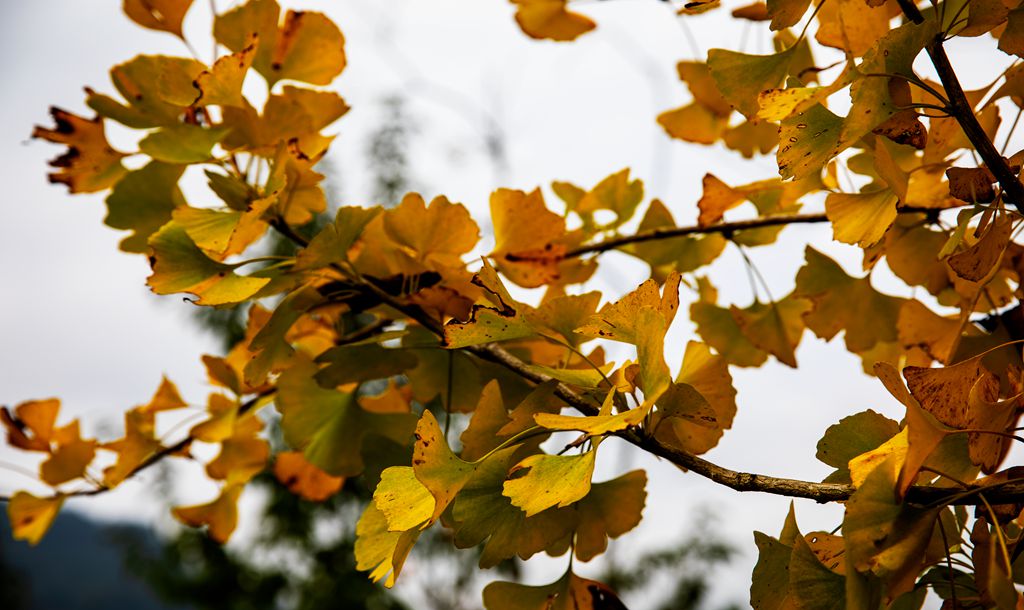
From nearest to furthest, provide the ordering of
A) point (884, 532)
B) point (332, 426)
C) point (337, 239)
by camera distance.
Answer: point (884, 532), point (337, 239), point (332, 426)

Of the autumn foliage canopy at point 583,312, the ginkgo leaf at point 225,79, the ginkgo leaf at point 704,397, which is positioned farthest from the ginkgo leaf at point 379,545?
the ginkgo leaf at point 225,79

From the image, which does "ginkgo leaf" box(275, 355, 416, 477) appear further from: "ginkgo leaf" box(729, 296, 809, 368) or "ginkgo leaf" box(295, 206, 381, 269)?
"ginkgo leaf" box(729, 296, 809, 368)

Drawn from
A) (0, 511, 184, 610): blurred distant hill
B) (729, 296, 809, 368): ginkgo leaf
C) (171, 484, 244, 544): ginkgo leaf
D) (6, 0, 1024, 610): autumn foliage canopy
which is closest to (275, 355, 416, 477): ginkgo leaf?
(6, 0, 1024, 610): autumn foliage canopy

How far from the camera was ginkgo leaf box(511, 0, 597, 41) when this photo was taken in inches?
20.7

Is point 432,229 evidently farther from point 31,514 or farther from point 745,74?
point 31,514

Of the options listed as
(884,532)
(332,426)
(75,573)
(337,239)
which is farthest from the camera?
(75,573)

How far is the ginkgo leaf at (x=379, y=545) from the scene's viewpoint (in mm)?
260

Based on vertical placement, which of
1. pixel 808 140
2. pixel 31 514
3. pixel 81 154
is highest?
pixel 808 140

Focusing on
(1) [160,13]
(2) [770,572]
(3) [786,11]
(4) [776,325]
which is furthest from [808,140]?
(1) [160,13]

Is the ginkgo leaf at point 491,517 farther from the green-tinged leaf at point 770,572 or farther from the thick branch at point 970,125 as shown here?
the thick branch at point 970,125

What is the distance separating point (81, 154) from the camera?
44 centimetres

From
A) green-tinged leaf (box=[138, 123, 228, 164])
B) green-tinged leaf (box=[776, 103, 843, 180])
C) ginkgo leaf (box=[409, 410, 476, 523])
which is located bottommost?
ginkgo leaf (box=[409, 410, 476, 523])

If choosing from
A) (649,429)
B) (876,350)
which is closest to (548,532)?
(649,429)

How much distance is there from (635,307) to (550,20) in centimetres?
33
